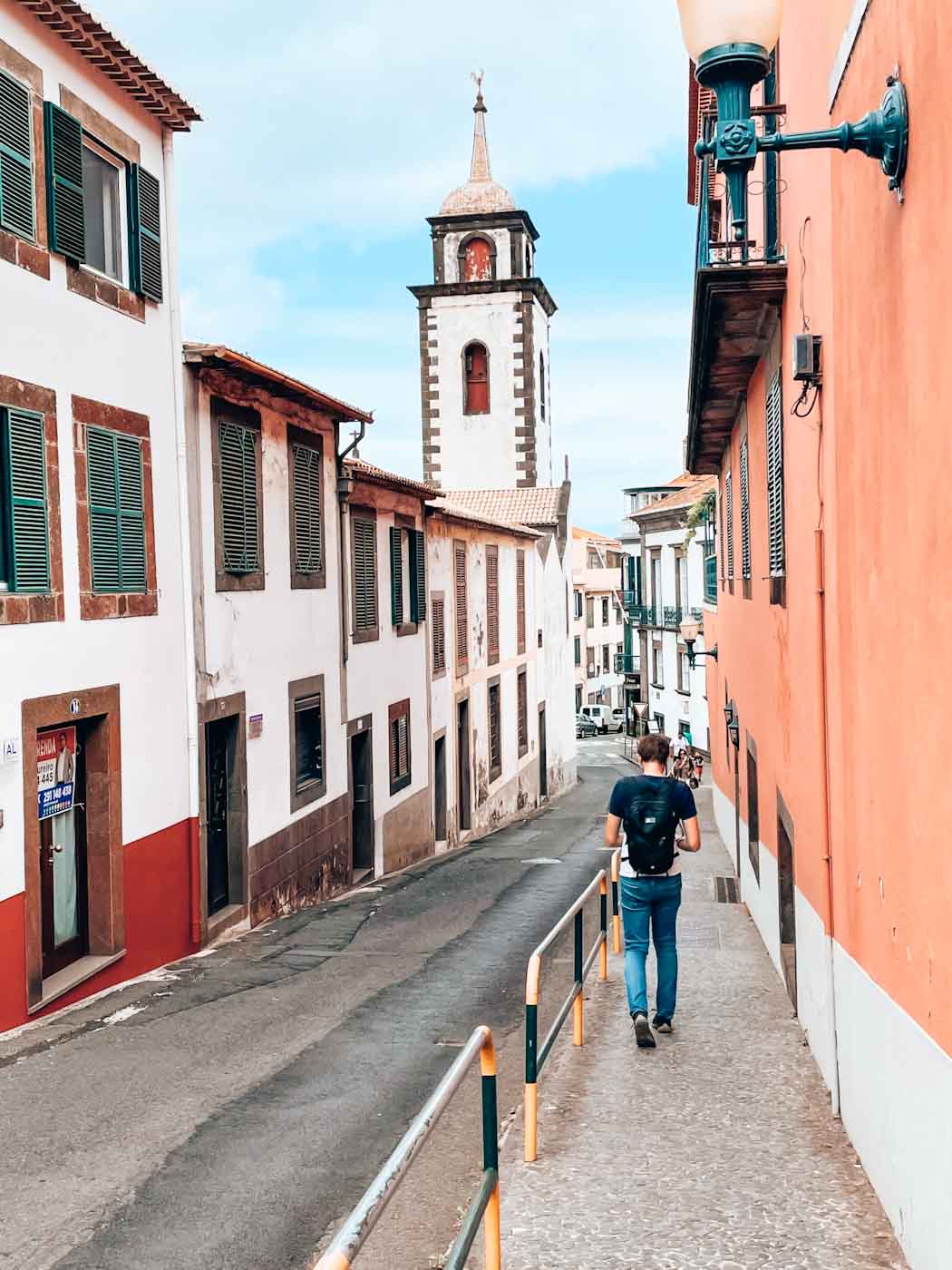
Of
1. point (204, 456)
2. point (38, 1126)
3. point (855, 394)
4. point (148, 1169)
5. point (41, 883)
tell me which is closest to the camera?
point (855, 394)

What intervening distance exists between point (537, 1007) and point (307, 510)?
428 inches

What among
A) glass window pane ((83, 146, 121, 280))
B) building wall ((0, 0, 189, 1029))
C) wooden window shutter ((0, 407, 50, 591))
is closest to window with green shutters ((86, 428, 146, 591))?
A: building wall ((0, 0, 189, 1029))

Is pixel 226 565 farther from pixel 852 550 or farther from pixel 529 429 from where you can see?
pixel 529 429

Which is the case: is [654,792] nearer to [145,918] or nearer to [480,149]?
[145,918]

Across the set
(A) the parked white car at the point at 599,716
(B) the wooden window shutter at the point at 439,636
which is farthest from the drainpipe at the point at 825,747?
(A) the parked white car at the point at 599,716

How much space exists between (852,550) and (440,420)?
1327 inches

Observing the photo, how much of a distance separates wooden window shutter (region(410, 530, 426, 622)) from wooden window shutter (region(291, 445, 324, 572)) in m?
5.37

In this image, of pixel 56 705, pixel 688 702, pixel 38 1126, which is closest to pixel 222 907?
pixel 56 705

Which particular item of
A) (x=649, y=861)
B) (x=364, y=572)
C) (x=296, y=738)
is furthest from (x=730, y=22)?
(x=364, y=572)

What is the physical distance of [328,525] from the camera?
1717cm

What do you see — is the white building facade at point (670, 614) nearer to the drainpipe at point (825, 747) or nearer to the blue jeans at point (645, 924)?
the blue jeans at point (645, 924)

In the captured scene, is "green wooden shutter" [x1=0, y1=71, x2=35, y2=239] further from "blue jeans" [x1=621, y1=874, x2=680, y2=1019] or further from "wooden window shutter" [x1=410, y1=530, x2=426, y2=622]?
"wooden window shutter" [x1=410, y1=530, x2=426, y2=622]

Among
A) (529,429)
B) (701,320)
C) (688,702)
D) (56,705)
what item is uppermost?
(529,429)

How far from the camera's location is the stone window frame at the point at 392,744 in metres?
20.6
